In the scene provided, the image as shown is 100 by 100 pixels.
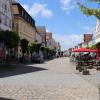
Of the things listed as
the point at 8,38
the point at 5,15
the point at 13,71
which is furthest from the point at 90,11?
the point at 5,15

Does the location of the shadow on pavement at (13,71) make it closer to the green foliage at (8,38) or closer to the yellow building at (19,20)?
the green foliage at (8,38)

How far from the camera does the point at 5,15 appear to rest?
64.4 m

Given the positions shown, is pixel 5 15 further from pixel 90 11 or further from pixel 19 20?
pixel 90 11

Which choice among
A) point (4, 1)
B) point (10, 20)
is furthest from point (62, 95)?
point (10, 20)

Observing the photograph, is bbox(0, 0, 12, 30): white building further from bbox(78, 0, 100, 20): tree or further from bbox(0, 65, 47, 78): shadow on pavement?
bbox(78, 0, 100, 20): tree

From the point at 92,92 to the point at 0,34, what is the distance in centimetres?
2928

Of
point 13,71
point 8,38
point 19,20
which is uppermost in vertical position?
point 19,20

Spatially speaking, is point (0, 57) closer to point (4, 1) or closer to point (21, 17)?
point (4, 1)

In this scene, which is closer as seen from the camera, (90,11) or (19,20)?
(90,11)

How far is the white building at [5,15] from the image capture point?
201 ft

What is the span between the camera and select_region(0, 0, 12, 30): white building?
61309 mm

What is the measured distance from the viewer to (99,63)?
4725cm

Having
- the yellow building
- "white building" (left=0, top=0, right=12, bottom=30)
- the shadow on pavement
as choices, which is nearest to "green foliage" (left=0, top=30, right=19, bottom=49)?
the shadow on pavement

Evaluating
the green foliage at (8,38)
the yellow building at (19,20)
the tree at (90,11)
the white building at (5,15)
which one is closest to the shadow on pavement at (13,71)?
the green foliage at (8,38)
